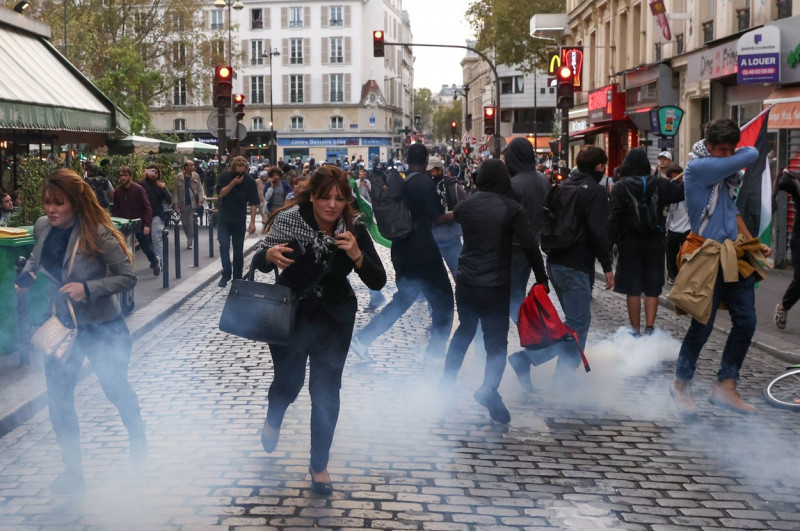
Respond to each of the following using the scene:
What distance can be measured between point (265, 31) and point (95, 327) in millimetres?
78819

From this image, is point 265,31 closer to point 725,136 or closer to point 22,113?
point 22,113

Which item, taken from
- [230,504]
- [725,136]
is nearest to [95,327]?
[230,504]

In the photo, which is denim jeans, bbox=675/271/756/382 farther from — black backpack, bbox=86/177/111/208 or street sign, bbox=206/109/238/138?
street sign, bbox=206/109/238/138

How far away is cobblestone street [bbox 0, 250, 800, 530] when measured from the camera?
456 cm

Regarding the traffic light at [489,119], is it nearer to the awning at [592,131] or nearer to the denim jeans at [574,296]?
the awning at [592,131]

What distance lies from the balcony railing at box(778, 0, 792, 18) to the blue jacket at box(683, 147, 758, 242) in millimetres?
11504

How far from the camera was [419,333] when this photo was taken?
9820 millimetres

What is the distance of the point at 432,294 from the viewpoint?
7965 mm

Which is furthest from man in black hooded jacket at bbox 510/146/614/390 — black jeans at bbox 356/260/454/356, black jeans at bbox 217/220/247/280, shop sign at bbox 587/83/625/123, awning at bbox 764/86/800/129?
shop sign at bbox 587/83/625/123

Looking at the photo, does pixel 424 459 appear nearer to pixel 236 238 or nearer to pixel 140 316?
pixel 140 316

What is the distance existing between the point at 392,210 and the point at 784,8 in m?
11.7

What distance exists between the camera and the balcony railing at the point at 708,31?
21.3 m

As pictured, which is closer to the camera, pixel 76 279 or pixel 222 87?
pixel 76 279

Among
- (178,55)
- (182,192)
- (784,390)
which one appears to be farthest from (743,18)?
(178,55)
